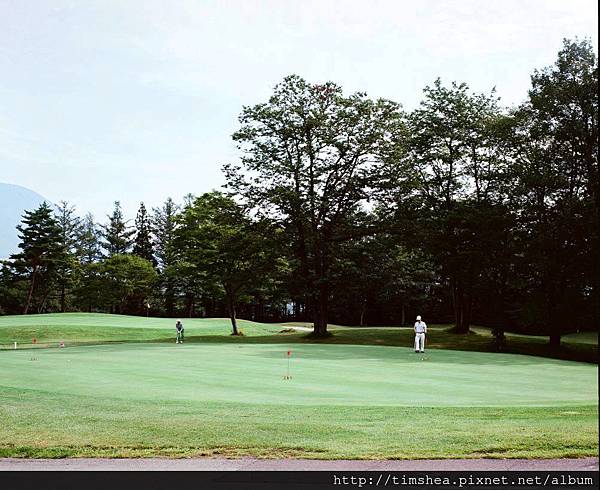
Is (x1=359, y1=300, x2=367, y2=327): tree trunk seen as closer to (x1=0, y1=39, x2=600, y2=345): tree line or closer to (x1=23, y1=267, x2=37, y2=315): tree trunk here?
(x1=0, y1=39, x2=600, y2=345): tree line

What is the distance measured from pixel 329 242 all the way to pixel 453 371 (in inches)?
1001

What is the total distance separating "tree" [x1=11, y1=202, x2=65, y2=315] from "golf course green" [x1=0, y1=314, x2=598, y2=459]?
5083 centimetres

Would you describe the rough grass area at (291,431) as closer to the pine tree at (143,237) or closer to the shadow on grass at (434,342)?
the shadow on grass at (434,342)

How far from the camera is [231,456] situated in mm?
8023

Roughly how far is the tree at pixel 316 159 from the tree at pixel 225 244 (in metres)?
1.89

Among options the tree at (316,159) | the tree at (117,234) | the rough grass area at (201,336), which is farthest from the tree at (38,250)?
the tree at (316,159)

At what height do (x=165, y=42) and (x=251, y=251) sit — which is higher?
(x=165, y=42)

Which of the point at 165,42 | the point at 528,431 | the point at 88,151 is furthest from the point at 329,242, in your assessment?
the point at 528,431

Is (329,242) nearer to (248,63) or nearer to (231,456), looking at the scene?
(248,63)

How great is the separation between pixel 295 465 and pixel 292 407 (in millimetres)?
5116

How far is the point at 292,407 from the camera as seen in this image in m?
12.6

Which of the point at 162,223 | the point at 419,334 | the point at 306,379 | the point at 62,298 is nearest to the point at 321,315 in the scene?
the point at 419,334

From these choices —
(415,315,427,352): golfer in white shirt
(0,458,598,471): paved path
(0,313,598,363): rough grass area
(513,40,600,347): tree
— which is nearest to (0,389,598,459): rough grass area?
(0,458,598,471): paved path

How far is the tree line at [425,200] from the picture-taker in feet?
130
